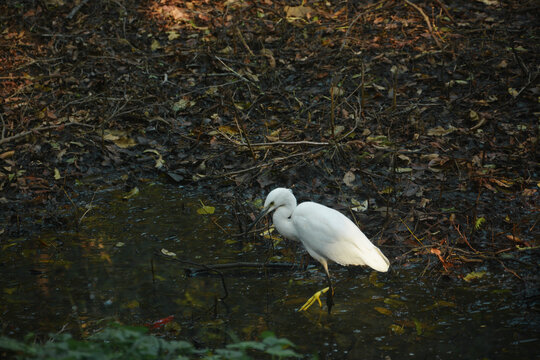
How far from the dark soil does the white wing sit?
0.44 meters

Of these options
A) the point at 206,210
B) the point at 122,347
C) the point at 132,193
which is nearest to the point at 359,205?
the point at 206,210

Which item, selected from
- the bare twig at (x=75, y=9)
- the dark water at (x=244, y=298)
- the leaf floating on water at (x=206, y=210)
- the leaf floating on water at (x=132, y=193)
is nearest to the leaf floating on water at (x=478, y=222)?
the dark water at (x=244, y=298)

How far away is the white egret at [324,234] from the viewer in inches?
182

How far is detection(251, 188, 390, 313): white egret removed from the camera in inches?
182

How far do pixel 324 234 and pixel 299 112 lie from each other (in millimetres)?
3077

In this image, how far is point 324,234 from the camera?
4.78 meters

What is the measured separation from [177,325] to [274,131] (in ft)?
11.3

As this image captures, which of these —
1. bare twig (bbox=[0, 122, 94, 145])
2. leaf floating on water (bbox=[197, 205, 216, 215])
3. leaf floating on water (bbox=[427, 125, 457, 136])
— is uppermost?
leaf floating on water (bbox=[427, 125, 457, 136])

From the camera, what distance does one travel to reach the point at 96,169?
6.88 meters

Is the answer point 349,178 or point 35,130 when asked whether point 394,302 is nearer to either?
point 349,178

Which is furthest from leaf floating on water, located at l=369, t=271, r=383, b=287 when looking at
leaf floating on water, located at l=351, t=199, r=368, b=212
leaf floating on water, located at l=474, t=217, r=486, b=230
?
leaf floating on water, located at l=474, t=217, r=486, b=230

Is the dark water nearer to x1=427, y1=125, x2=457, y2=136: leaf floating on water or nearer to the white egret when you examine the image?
the white egret

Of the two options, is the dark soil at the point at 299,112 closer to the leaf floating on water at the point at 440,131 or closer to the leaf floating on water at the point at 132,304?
the leaf floating on water at the point at 440,131

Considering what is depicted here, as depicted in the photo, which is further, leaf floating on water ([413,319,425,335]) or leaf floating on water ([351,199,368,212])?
leaf floating on water ([351,199,368,212])
